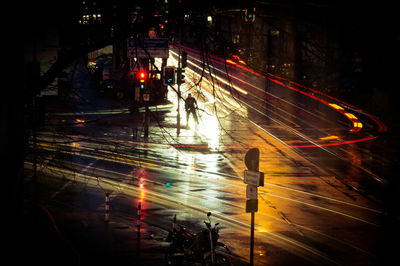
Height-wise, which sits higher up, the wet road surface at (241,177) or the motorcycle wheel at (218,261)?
the motorcycle wheel at (218,261)

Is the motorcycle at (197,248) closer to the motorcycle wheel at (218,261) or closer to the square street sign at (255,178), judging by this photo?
the motorcycle wheel at (218,261)

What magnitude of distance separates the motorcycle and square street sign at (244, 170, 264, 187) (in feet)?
4.62

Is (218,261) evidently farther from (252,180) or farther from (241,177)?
(241,177)

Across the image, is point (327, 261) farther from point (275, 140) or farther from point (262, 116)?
point (262, 116)

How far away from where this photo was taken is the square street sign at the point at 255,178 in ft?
38.0

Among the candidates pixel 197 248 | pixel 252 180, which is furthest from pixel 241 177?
pixel 197 248

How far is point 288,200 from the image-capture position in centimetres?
1720

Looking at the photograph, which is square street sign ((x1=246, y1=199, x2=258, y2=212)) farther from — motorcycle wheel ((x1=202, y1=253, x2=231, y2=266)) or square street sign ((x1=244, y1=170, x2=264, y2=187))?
motorcycle wheel ((x1=202, y1=253, x2=231, y2=266))

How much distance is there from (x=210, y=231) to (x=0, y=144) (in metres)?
5.69

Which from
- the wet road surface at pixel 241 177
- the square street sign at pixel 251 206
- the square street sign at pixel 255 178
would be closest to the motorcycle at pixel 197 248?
the square street sign at pixel 251 206

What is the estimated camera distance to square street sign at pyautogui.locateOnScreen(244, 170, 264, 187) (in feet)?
38.0

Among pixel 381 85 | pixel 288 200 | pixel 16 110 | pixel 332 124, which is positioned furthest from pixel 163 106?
pixel 16 110

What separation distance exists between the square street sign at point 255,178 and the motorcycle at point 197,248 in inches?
55.5

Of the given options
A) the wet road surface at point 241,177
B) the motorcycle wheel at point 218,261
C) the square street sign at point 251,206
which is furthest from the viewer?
the wet road surface at point 241,177
